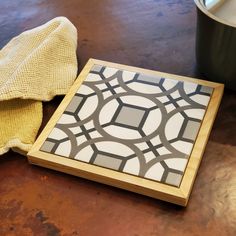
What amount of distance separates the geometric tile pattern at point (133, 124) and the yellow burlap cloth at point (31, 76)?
0.13ft

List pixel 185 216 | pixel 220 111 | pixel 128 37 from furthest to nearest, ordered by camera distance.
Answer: pixel 128 37 < pixel 220 111 < pixel 185 216

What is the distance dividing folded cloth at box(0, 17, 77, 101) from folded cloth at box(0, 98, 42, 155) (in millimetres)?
22

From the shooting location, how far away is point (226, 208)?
0.53 m

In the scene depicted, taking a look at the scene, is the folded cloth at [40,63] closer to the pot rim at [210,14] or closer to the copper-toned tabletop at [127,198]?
the copper-toned tabletop at [127,198]

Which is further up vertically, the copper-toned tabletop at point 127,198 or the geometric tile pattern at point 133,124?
the geometric tile pattern at point 133,124

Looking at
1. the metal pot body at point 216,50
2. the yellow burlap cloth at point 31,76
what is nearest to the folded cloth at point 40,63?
the yellow burlap cloth at point 31,76

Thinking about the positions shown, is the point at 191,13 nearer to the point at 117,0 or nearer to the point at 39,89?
the point at 117,0

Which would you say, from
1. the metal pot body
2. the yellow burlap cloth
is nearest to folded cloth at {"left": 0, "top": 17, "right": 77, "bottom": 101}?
the yellow burlap cloth

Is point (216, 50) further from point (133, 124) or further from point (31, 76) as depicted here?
point (31, 76)

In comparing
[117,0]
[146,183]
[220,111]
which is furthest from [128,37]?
[146,183]

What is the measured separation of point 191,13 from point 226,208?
437mm

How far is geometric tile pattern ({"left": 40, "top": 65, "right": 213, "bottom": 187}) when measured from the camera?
560 mm

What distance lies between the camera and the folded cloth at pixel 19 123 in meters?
0.60

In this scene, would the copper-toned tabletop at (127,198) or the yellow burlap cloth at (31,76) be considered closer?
the copper-toned tabletop at (127,198)
